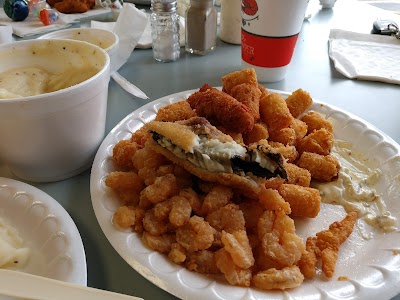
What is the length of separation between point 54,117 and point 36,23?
100cm

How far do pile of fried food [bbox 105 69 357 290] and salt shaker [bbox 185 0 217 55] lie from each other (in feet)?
1.53

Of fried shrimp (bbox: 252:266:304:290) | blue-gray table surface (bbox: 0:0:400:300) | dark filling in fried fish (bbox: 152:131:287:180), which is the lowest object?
blue-gray table surface (bbox: 0:0:400:300)

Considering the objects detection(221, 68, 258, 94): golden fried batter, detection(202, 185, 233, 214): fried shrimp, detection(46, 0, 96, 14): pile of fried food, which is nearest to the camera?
detection(202, 185, 233, 214): fried shrimp

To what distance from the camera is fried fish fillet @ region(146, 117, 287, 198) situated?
2.07ft

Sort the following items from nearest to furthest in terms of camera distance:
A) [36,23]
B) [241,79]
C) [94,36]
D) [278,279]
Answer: [278,279]
[241,79]
[94,36]
[36,23]

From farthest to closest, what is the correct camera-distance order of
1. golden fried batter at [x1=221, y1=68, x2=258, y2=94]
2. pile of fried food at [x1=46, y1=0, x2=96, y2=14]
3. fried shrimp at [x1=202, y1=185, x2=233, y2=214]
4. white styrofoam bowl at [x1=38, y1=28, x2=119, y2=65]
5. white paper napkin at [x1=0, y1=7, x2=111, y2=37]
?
1. pile of fried food at [x1=46, y1=0, x2=96, y2=14]
2. white paper napkin at [x1=0, y1=7, x2=111, y2=37]
3. white styrofoam bowl at [x1=38, y1=28, x2=119, y2=65]
4. golden fried batter at [x1=221, y1=68, x2=258, y2=94]
5. fried shrimp at [x1=202, y1=185, x2=233, y2=214]

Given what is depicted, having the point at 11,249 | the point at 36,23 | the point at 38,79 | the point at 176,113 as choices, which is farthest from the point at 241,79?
the point at 36,23

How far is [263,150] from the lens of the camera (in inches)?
25.0

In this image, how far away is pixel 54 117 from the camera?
0.63m

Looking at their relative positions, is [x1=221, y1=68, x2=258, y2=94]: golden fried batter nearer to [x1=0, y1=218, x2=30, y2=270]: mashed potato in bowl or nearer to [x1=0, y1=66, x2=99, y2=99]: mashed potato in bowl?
[x1=0, y1=66, x2=99, y2=99]: mashed potato in bowl

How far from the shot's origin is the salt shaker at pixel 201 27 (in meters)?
1.15

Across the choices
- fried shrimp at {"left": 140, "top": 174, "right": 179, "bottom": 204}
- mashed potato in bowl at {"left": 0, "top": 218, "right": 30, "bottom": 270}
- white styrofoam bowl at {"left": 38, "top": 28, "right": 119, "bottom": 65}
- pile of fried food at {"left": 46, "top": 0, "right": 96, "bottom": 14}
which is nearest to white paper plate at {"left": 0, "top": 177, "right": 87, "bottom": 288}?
mashed potato in bowl at {"left": 0, "top": 218, "right": 30, "bottom": 270}

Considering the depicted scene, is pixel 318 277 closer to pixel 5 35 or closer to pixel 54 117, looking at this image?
pixel 54 117

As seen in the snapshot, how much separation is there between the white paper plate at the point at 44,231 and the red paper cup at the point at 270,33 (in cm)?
68
